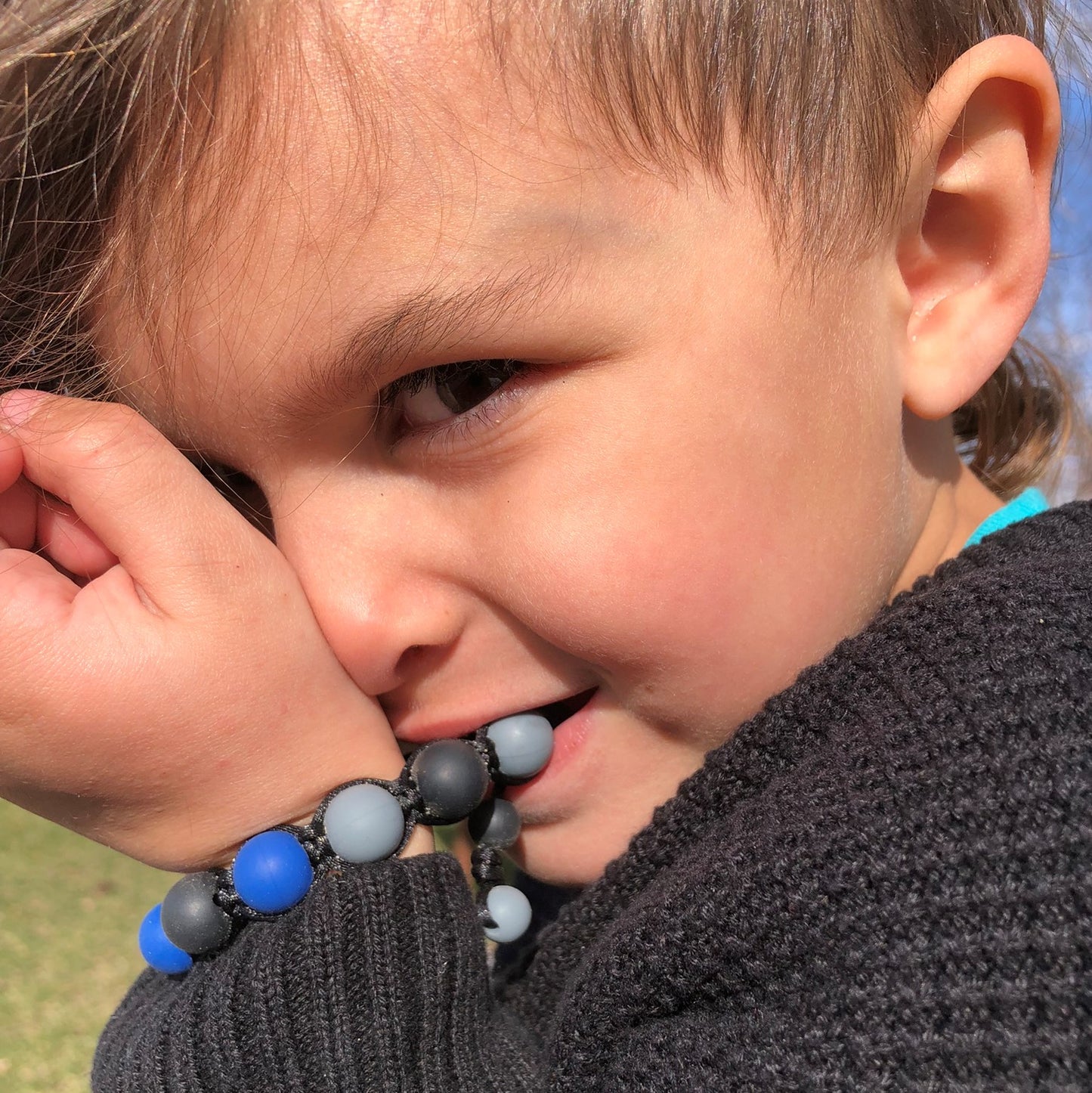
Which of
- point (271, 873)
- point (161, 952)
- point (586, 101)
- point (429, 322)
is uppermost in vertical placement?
point (586, 101)

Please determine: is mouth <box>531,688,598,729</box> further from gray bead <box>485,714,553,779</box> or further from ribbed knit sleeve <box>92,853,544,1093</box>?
ribbed knit sleeve <box>92,853,544,1093</box>

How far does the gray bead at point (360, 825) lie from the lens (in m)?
0.95

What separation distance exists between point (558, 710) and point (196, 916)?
1.27 ft

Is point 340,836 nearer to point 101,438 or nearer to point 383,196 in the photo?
point 101,438

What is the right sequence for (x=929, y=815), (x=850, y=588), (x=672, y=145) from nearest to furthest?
(x=929, y=815) < (x=672, y=145) < (x=850, y=588)

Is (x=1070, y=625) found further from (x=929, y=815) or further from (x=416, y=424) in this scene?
(x=416, y=424)

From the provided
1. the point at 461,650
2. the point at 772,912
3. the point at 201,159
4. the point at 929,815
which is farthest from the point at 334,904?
the point at 201,159

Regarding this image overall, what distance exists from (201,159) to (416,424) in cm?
27

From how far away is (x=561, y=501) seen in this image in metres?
0.87

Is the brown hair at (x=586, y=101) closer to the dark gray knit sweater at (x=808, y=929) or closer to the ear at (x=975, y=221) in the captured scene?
the ear at (x=975, y=221)

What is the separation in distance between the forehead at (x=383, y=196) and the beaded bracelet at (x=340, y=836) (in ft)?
1.25

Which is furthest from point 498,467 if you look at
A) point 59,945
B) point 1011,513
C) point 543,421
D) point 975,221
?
point 59,945

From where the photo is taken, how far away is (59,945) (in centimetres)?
199

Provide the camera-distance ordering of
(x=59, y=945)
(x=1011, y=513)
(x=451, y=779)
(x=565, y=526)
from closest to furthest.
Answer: (x=565, y=526), (x=451, y=779), (x=1011, y=513), (x=59, y=945)
